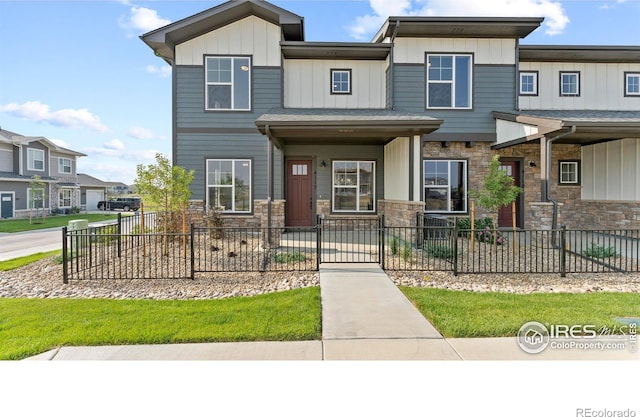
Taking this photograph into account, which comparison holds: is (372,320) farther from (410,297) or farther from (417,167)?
(417,167)

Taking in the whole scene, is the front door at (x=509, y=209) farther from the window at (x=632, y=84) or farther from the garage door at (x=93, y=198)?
the garage door at (x=93, y=198)

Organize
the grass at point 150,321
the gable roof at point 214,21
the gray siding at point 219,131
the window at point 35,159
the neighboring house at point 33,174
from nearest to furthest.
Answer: the grass at point 150,321 < the gable roof at point 214,21 < the gray siding at point 219,131 < the neighboring house at point 33,174 < the window at point 35,159

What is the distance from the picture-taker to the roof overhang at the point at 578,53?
39.6ft

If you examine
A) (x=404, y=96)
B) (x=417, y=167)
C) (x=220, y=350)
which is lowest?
(x=220, y=350)

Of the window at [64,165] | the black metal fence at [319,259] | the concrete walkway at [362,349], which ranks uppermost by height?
the window at [64,165]

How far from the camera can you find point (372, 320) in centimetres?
454

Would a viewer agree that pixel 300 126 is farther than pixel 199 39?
No

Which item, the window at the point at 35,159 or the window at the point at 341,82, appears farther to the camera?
the window at the point at 35,159

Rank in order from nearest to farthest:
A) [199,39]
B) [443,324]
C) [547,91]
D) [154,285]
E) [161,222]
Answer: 1. [443,324]
2. [154,285]
3. [161,222]
4. [199,39]
5. [547,91]

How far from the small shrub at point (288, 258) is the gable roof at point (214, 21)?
8242 millimetres

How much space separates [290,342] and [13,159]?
31.5 meters

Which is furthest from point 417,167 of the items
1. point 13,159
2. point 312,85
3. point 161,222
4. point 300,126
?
point 13,159

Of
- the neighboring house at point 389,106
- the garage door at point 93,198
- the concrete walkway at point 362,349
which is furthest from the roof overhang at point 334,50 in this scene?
the garage door at point 93,198
